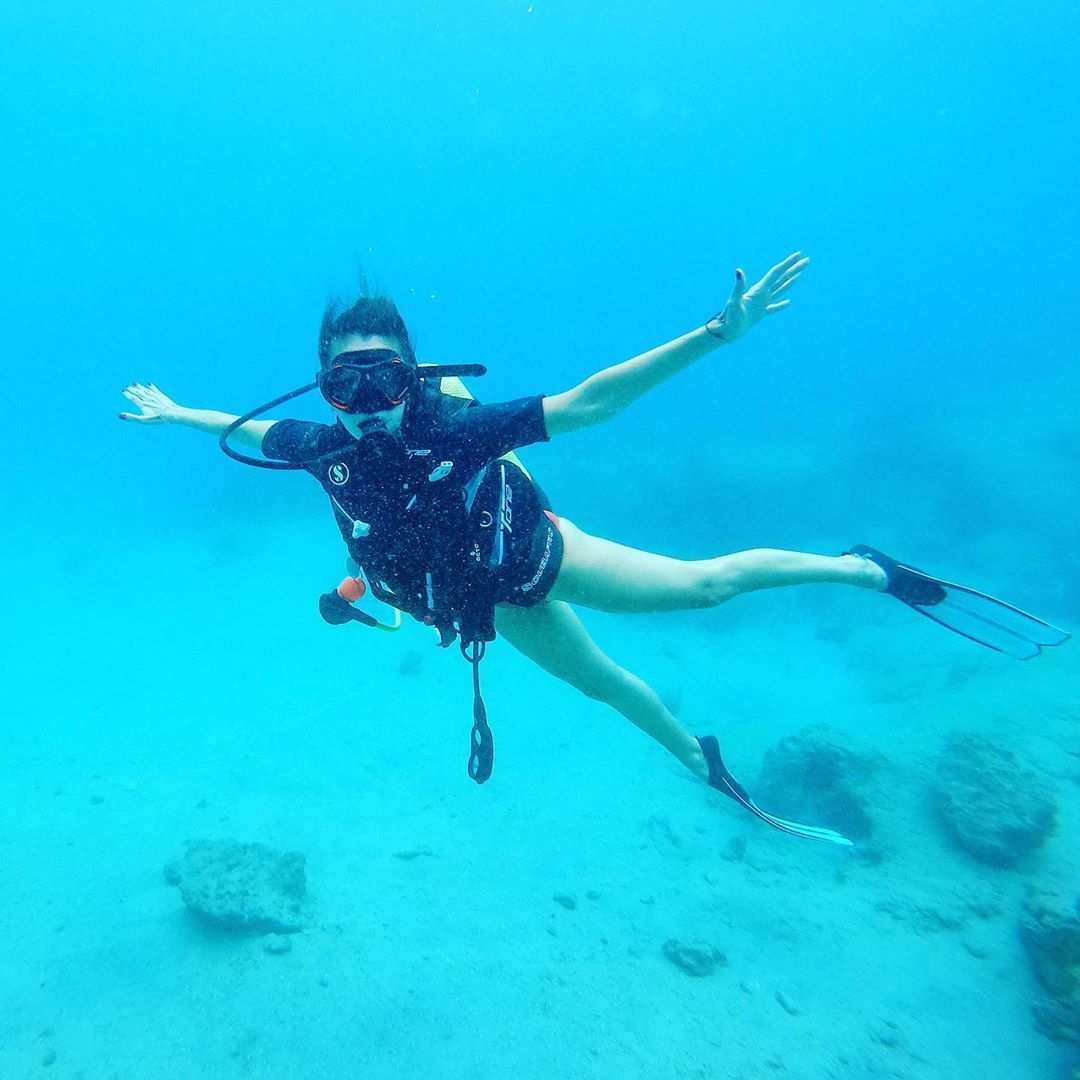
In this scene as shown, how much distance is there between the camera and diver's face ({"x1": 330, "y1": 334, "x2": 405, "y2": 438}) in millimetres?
3271

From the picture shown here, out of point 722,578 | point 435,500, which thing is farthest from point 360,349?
point 722,578

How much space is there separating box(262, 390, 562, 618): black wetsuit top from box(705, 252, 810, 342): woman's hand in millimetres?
992

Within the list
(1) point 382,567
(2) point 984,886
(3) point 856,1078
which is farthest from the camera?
(2) point 984,886

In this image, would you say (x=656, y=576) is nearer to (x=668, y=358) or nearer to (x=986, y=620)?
(x=668, y=358)

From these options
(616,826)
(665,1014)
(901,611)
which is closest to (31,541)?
(616,826)

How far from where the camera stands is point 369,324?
3.40 meters

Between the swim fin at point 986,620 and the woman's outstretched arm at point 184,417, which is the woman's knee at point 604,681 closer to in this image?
the swim fin at point 986,620

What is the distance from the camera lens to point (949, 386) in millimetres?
42406

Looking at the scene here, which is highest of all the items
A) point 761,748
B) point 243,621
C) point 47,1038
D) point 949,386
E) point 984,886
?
point 949,386

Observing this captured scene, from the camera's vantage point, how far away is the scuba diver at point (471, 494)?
3154 mm

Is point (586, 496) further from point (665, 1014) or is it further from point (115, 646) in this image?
point (665, 1014)

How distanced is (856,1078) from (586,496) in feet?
66.9

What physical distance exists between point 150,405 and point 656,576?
13.8ft

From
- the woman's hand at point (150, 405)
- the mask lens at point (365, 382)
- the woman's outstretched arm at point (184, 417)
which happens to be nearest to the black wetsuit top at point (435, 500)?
the mask lens at point (365, 382)
